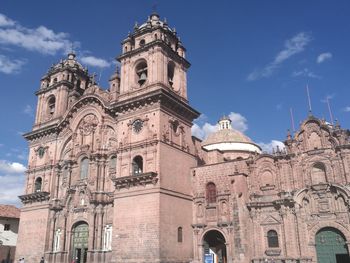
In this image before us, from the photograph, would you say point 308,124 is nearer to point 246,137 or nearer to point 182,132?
point 182,132

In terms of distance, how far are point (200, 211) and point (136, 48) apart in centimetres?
1603

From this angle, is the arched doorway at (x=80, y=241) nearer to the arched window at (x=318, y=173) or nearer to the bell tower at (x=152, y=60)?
the bell tower at (x=152, y=60)

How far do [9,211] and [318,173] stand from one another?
3865cm

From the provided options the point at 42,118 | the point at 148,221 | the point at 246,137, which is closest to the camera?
the point at 148,221

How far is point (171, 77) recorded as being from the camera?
36.3 m

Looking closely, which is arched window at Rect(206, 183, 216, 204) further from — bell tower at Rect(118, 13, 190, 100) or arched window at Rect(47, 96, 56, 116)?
arched window at Rect(47, 96, 56, 116)

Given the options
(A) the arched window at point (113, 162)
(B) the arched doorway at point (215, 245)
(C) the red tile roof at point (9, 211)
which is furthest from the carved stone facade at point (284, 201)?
(C) the red tile roof at point (9, 211)

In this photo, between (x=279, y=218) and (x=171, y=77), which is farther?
(x=171, y=77)

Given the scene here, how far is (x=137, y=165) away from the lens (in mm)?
32438

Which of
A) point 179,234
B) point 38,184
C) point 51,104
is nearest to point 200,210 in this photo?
point 179,234

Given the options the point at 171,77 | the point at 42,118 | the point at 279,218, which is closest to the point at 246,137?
the point at 171,77

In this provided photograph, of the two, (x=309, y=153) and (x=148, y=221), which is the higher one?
(x=309, y=153)

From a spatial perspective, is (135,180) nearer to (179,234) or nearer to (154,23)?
(179,234)

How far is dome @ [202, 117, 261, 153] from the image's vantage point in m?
47.8
